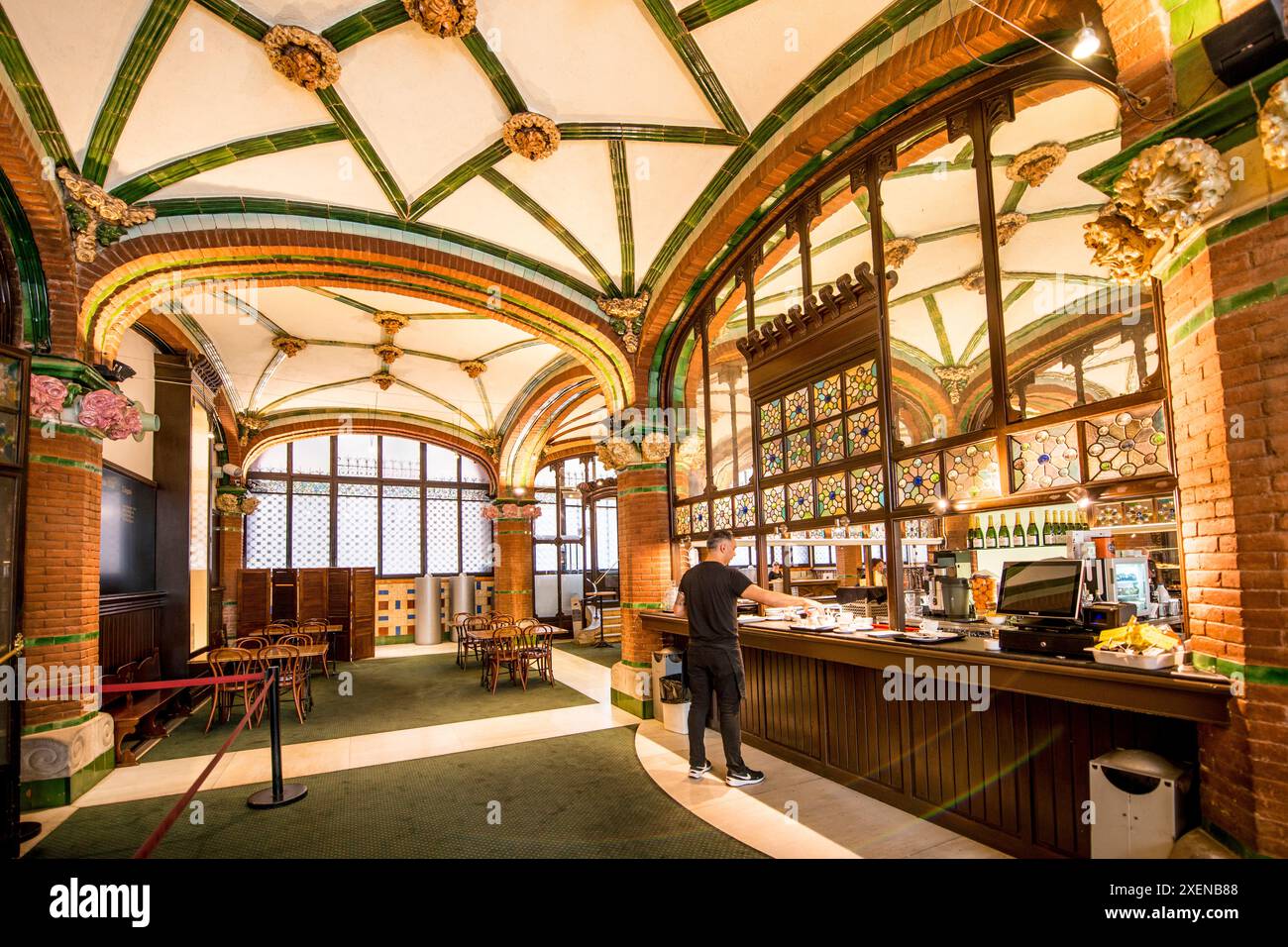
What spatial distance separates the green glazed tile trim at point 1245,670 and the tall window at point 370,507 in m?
14.6

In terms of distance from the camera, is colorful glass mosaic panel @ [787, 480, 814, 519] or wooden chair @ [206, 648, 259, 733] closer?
colorful glass mosaic panel @ [787, 480, 814, 519]

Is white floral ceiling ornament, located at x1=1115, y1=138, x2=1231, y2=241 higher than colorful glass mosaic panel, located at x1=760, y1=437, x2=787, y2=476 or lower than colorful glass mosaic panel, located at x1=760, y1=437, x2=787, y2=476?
higher

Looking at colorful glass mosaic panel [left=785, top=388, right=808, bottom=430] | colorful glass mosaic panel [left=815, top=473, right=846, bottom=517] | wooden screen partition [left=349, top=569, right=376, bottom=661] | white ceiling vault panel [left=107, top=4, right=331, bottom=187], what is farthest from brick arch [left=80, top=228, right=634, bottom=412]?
wooden screen partition [left=349, top=569, right=376, bottom=661]

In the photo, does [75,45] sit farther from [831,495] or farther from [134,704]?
[831,495]

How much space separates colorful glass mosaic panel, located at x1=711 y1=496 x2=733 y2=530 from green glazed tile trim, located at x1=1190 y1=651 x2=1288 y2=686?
4.08 m

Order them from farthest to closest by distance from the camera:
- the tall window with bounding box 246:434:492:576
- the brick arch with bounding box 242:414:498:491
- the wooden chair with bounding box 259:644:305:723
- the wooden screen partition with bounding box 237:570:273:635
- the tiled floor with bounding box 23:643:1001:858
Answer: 1. the tall window with bounding box 246:434:492:576
2. the brick arch with bounding box 242:414:498:491
3. the wooden screen partition with bounding box 237:570:273:635
4. the wooden chair with bounding box 259:644:305:723
5. the tiled floor with bounding box 23:643:1001:858

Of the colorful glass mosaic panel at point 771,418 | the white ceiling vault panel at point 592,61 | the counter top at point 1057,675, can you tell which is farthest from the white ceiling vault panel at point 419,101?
the counter top at point 1057,675

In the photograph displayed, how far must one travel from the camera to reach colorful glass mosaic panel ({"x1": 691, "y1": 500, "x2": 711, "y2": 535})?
6793mm

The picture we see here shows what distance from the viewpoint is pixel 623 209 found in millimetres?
6035

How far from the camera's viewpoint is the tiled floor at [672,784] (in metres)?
3.59

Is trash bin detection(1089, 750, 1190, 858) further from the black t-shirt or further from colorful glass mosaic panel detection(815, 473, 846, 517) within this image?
colorful glass mosaic panel detection(815, 473, 846, 517)

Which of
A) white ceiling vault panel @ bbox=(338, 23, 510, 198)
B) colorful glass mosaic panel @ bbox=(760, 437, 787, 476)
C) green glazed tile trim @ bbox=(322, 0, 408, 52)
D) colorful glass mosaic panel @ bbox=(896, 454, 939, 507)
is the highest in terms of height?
green glazed tile trim @ bbox=(322, 0, 408, 52)

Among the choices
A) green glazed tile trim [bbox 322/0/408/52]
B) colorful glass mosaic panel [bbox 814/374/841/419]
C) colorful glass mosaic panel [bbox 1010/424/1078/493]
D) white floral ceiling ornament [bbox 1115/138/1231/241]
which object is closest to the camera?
white floral ceiling ornament [bbox 1115/138/1231/241]

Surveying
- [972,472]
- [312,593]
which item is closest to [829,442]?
[972,472]
